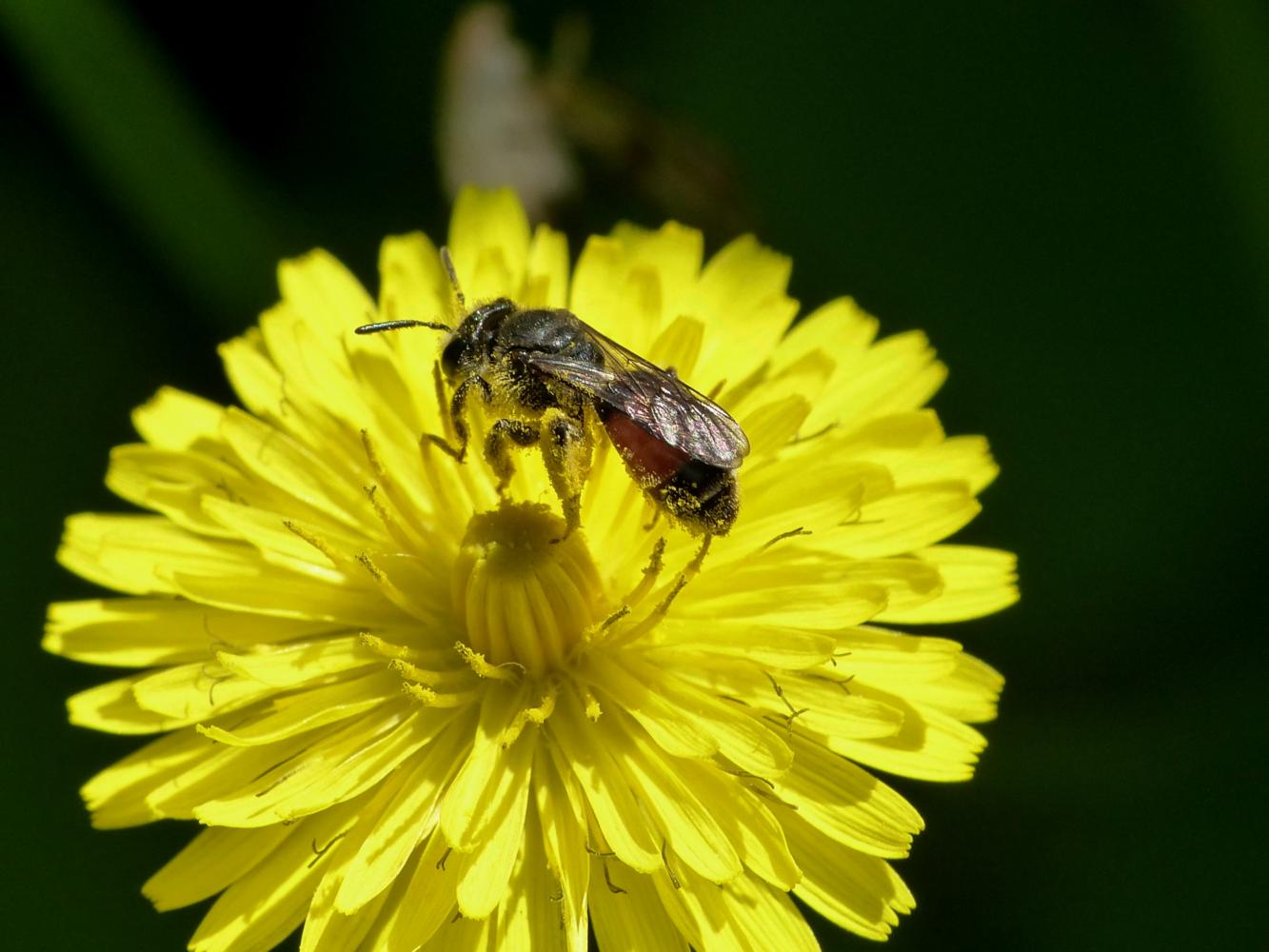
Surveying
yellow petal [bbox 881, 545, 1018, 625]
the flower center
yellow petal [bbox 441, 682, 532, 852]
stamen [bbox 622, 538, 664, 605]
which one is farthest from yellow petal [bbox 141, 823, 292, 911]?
yellow petal [bbox 881, 545, 1018, 625]

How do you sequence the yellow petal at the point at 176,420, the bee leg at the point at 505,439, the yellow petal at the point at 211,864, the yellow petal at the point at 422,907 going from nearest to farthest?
1. the yellow petal at the point at 422,907
2. the yellow petal at the point at 211,864
3. the bee leg at the point at 505,439
4. the yellow petal at the point at 176,420

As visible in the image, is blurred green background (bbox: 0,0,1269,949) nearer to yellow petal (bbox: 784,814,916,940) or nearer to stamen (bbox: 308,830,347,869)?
yellow petal (bbox: 784,814,916,940)

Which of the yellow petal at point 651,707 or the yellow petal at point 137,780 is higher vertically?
the yellow petal at point 137,780

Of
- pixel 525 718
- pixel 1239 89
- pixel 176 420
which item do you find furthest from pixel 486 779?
pixel 1239 89

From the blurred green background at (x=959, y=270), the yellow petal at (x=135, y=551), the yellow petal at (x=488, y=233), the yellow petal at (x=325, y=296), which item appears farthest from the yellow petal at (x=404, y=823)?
the blurred green background at (x=959, y=270)

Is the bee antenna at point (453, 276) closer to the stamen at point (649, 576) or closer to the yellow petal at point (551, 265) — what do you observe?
the yellow petal at point (551, 265)

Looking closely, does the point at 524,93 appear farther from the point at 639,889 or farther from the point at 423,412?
the point at 639,889

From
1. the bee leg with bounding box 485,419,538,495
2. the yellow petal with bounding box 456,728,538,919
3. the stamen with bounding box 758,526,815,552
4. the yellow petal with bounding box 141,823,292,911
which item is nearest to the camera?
the yellow petal with bounding box 456,728,538,919
